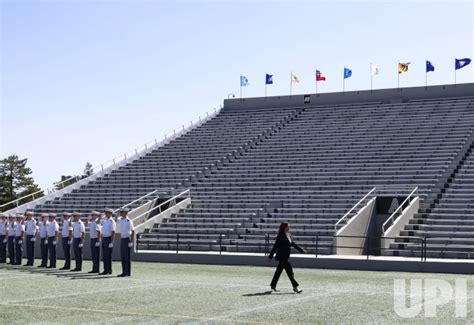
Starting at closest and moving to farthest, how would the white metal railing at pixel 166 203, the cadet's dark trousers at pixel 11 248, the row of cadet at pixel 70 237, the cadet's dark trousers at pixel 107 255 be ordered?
the cadet's dark trousers at pixel 107 255 < the row of cadet at pixel 70 237 < the cadet's dark trousers at pixel 11 248 < the white metal railing at pixel 166 203

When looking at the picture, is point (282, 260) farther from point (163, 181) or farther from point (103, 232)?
point (163, 181)

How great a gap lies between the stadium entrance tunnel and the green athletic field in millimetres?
5363

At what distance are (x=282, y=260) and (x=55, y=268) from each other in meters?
8.80

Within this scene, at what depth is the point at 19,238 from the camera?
2327 centimetres

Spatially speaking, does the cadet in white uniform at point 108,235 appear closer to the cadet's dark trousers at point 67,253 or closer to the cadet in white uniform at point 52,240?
the cadet's dark trousers at point 67,253

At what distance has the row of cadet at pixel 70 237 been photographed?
1948 cm

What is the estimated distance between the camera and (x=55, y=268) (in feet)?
70.3

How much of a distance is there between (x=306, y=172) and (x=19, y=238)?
50.3ft

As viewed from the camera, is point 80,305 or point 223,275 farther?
point 223,275

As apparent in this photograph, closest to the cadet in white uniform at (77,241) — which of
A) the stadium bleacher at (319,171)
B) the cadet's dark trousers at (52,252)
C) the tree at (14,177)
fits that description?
the cadet's dark trousers at (52,252)

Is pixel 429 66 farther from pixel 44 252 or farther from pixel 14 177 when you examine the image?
pixel 14 177

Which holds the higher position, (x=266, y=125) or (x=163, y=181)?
(x=266, y=125)

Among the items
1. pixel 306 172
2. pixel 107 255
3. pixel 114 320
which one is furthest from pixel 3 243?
pixel 306 172

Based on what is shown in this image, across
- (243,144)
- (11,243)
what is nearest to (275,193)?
(243,144)
